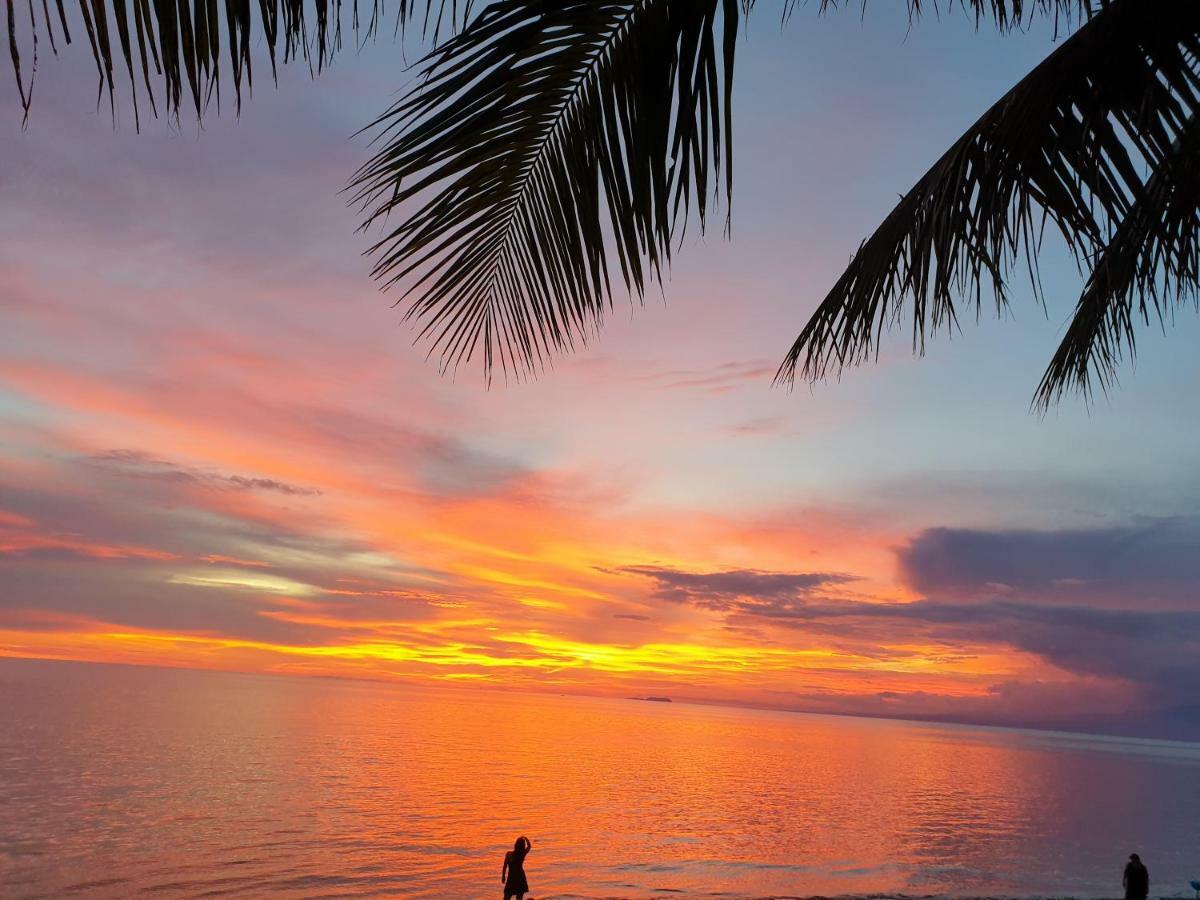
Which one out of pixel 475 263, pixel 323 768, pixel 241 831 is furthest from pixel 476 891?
pixel 323 768

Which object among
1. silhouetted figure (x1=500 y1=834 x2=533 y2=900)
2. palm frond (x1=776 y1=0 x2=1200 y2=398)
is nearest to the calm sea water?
silhouetted figure (x1=500 y1=834 x2=533 y2=900)

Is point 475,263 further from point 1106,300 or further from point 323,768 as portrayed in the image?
point 323,768

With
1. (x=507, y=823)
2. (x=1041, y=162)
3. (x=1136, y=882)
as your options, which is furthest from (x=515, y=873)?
(x=507, y=823)

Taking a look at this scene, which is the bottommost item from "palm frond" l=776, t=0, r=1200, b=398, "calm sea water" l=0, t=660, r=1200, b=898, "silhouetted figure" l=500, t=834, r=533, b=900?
"calm sea water" l=0, t=660, r=1200, b=898

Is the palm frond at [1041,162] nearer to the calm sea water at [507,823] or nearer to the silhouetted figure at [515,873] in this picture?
the silhouetted figure at [515,873]

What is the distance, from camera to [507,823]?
4328 cm

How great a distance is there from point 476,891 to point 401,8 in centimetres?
3027

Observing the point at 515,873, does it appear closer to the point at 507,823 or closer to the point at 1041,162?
the point at 1041,162

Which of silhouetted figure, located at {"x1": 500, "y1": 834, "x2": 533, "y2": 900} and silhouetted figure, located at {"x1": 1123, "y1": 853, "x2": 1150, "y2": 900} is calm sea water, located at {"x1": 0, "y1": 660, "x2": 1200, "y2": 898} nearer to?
silhouetted figure, located at {"x1": 500, "y1": 834, "x2": 533, "y2": 900}

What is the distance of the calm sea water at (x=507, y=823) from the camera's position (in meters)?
30.3

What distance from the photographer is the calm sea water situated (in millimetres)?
30312

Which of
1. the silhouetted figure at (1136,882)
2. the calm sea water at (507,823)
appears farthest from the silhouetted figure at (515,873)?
the silhouetted figure at (1136,882)

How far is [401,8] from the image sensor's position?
139 cm

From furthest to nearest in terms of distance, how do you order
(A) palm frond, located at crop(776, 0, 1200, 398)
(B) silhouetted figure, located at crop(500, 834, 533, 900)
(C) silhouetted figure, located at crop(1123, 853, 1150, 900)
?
1. (B) silhouetted figure, located at crop(500, 834, 533, 900)
2. (C) silhouetted figure, located at crop(1123, 853, 1150, 900)
3. (A) palm frond, located at crop(776, 0, 1200, 398)
